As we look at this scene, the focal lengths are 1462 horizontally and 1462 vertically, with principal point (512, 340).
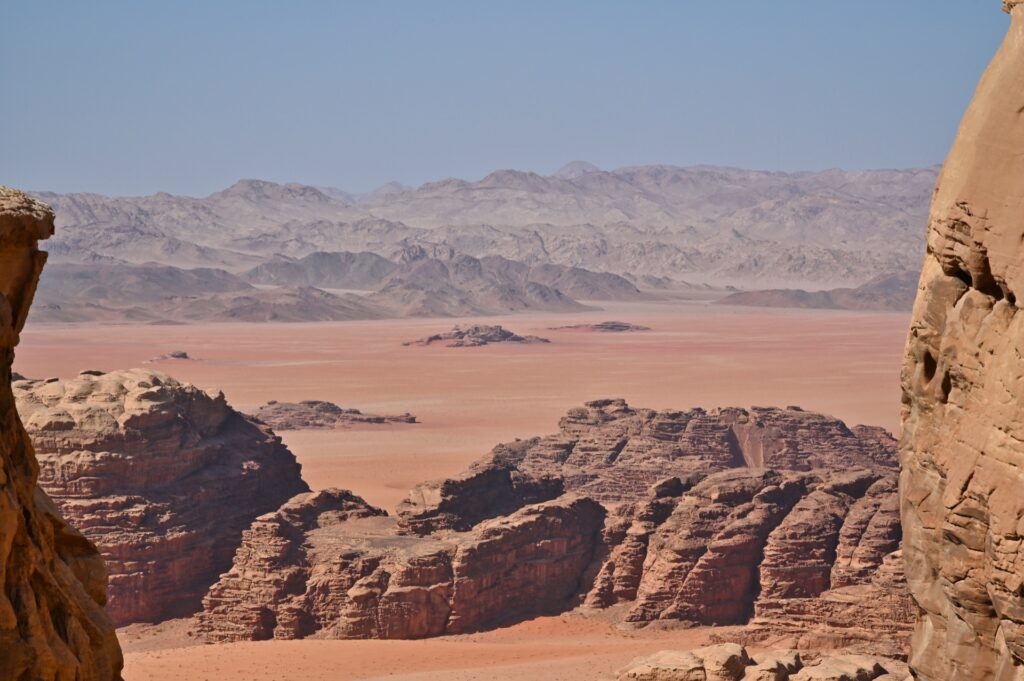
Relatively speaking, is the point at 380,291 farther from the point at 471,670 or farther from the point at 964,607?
the point at 964,607

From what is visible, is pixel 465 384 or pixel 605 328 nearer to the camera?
pixel 465 384

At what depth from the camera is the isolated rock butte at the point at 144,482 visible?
27203 millimetres

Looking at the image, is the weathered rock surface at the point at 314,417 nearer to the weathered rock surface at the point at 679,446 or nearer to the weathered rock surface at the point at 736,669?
the weathered rock surface at the point at 679,446

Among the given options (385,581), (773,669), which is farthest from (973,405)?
(385,581)

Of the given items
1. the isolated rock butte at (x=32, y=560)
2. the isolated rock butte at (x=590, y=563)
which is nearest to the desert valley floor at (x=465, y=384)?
the isolated rock butte at (x=590, y=563)

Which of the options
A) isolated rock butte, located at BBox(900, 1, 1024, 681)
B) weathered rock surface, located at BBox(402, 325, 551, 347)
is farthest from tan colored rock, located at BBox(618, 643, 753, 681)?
weathered rock surface, located at BBox(402, 325, 551, 347)

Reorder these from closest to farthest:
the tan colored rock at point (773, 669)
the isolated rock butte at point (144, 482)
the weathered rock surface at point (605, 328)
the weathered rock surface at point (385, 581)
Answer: the tan colored rock at point (773, 669), the weathered rock surface at point (385, 581), the isolated rock butte at point (144, 482), the weathered rock surface at point (605, 328)

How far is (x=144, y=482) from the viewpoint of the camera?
28.7 meters

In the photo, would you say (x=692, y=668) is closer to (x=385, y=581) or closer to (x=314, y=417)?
(x=385, y=581)

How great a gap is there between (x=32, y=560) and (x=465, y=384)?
74776 mm

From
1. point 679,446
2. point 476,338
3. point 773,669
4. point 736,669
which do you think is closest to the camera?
point 773,669

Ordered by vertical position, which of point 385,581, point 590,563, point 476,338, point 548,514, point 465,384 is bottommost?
point 476,338

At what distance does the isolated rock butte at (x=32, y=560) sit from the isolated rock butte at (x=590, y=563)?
1545 cm

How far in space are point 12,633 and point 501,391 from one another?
70.8 m
